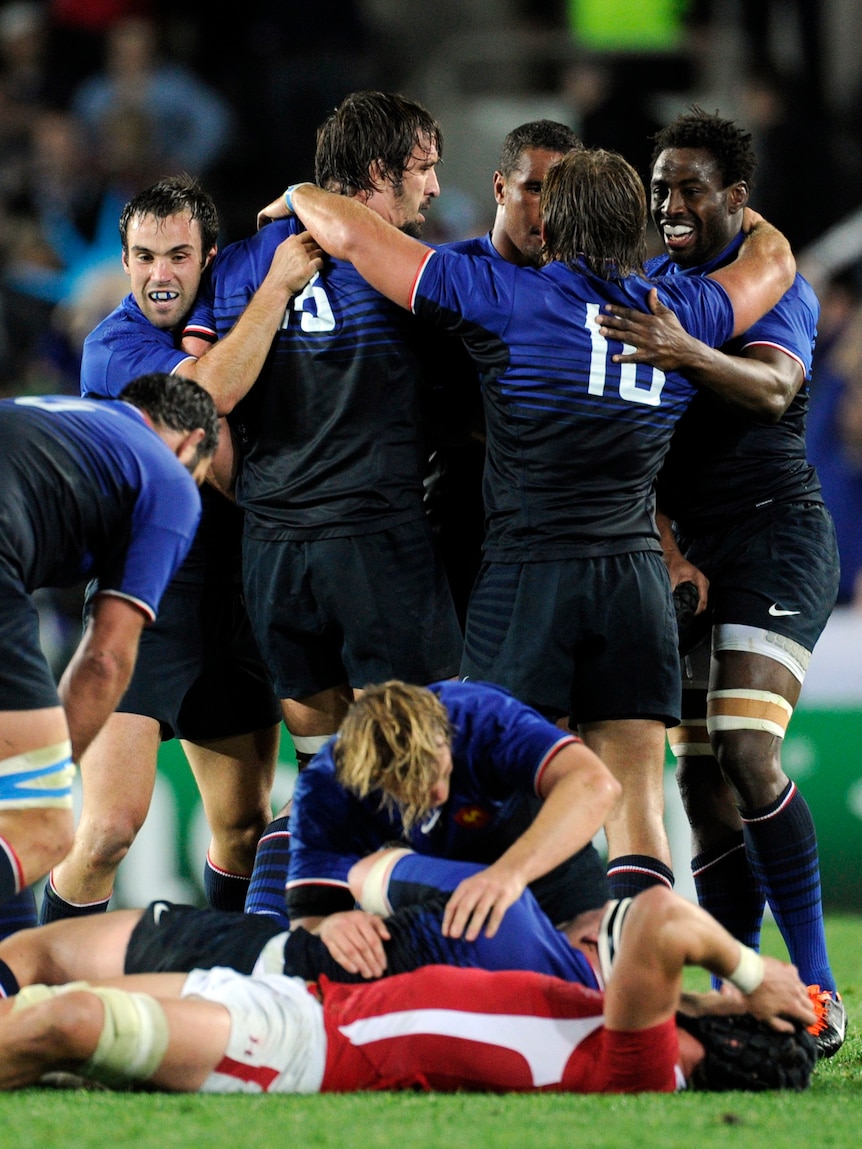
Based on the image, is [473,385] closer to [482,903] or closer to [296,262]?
[296,262]

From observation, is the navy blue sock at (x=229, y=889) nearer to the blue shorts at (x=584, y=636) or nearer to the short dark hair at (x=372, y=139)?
the blue shorts at (x=584, y=636)

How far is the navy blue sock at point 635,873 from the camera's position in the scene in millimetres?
4793

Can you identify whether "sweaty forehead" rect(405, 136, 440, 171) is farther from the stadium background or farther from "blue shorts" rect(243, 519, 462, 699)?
the stadium background

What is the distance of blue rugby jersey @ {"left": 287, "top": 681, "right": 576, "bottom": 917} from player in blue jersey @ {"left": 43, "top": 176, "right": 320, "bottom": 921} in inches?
40.7

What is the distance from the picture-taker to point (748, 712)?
500cm

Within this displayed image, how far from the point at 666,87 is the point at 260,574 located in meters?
8.01

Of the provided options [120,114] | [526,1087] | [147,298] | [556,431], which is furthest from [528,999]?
[120,114]

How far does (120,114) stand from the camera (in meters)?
11.5

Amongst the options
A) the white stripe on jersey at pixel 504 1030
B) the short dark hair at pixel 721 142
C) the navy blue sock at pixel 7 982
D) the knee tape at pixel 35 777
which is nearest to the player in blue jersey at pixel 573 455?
the short dark hair at pixel 721 142

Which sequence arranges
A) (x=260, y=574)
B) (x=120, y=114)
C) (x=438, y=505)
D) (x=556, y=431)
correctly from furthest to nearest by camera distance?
(x=120, y=114)
(x=438, y=505)
(x=260, y=574)
(x=556, y=431)

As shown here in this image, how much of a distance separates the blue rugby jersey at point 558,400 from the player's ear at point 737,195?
22.2 inches

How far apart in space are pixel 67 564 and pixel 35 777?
1.82ft

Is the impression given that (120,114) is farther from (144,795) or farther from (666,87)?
(144,795)

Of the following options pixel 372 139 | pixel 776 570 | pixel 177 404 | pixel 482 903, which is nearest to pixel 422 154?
pixel 372 139
